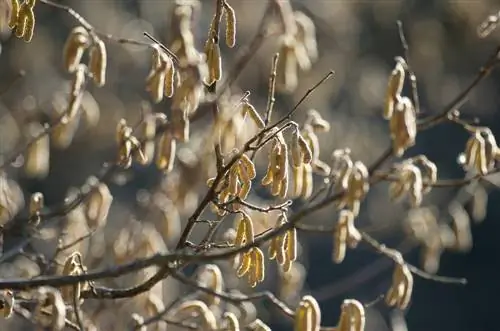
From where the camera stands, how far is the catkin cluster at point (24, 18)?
95.8 inches

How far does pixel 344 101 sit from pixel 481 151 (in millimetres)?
5175

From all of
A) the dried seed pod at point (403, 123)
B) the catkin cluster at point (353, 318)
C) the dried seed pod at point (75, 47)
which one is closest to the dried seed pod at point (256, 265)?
the catkin cluster at point (353, 318)

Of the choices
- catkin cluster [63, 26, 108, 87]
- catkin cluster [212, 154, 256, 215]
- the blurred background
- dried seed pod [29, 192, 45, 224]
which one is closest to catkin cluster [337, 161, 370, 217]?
catkin cluster [212, 154, 256, 215]

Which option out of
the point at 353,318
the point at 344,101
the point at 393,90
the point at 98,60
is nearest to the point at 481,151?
the point at 393,90

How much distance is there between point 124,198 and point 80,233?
4211 millimetres

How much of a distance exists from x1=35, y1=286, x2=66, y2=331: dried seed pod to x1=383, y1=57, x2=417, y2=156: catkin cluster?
0.86 m

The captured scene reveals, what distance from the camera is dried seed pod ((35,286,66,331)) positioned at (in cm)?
224

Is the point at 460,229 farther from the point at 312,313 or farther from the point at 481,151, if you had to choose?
the point at 312,313

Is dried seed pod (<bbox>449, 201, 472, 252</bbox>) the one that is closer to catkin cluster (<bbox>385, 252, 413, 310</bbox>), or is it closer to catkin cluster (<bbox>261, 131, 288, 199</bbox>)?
catkin cluster (<bbox>385, 252, 413, 310</bbox>)

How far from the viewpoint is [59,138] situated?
333cm

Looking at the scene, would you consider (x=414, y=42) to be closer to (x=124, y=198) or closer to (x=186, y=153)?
(x=124, y=198)

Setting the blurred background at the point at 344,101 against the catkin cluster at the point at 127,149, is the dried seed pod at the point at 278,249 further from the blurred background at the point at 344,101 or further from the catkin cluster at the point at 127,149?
the blurred background at the point at 344,101

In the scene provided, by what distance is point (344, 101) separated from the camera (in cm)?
801

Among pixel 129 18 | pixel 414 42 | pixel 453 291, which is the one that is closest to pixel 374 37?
pixel 414 42
